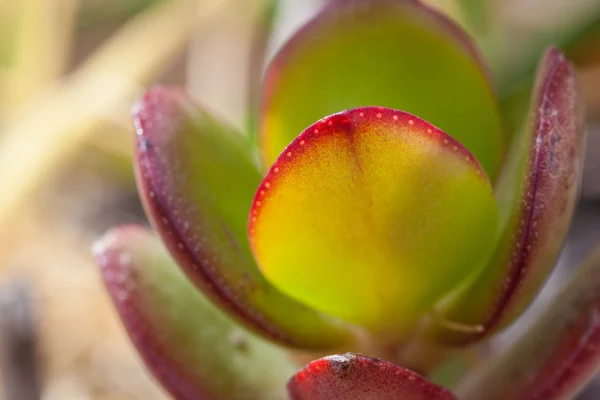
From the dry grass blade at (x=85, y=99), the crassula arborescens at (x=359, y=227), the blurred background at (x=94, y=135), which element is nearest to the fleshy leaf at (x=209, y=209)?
the crassula arborescens at (x=359, y=227)

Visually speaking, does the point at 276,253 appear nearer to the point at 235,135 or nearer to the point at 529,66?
the point at 235,135

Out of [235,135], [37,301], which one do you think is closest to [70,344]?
[37,301]

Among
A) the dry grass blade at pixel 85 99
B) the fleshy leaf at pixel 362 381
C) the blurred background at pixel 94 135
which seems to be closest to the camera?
the fleshy leaf at pixel 362 381

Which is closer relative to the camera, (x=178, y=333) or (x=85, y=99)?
(x=178, y=333)

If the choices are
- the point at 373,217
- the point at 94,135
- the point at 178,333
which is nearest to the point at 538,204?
the point at 373,217

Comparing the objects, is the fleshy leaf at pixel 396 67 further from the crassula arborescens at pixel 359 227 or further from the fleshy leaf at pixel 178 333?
the fleshy leaf at pixel 178 333

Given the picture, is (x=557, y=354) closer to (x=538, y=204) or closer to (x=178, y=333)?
(x=538, y=204)
